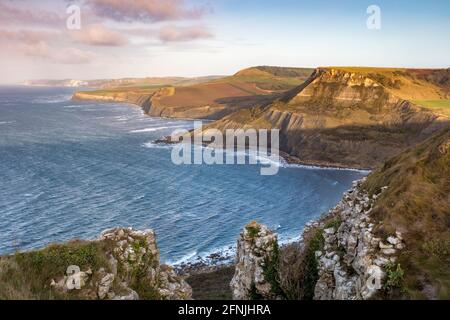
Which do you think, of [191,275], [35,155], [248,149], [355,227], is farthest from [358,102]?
[355,227]

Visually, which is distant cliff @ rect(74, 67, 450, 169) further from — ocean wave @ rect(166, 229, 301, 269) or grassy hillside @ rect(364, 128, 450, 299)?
grassy hillside @ rect(364, 128, 450, 299)

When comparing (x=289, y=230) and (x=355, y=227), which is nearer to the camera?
(x=355, y=227)

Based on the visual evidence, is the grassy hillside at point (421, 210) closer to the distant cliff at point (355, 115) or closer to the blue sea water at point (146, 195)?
the blue sea water at point (146, 195)

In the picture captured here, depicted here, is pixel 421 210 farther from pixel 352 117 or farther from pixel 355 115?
pixel 355 115

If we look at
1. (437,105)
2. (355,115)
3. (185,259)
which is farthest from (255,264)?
(437,105)

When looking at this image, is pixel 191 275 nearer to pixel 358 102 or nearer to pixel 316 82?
pixel 358 102

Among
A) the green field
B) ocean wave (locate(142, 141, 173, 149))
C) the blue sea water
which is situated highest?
the green field

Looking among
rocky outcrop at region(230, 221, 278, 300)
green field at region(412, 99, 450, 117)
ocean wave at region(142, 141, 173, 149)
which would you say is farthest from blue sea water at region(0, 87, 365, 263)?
green field at region(412, 99, 450, 117)
